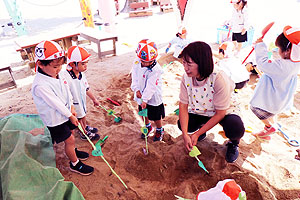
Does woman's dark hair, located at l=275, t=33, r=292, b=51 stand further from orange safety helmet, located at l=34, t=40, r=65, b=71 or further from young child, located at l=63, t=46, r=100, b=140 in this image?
orange safety helmet, located at l=34, t=40, r=65, b=71

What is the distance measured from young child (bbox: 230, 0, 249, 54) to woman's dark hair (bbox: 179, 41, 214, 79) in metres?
3.76

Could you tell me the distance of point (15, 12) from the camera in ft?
22.4

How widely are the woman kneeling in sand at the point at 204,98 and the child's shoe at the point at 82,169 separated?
3.30 ft

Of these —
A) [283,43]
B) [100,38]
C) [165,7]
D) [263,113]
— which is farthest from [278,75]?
[165,7]

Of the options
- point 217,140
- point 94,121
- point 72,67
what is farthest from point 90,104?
point 217,140

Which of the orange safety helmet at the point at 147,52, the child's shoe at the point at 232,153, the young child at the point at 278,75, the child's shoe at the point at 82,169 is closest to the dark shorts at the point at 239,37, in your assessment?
the young child at the point at 278,75

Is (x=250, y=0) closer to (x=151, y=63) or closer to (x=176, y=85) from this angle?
(x=176, y=85)

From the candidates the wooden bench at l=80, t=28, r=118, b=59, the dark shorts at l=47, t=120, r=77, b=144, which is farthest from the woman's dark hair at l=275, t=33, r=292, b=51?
the wooden bench at l=80, t=28, r=118, b=59

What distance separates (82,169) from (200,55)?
1576mm

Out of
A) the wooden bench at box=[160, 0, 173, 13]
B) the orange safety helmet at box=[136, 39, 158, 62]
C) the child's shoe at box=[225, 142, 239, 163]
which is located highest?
the orange safety helmet at box=[136, 39, 158, 62]

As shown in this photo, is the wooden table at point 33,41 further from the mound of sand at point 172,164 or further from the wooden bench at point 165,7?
the wooden bench at point 165,7

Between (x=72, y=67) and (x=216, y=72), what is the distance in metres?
1.52

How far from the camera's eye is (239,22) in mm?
4766

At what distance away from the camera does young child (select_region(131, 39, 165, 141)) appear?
221cm
